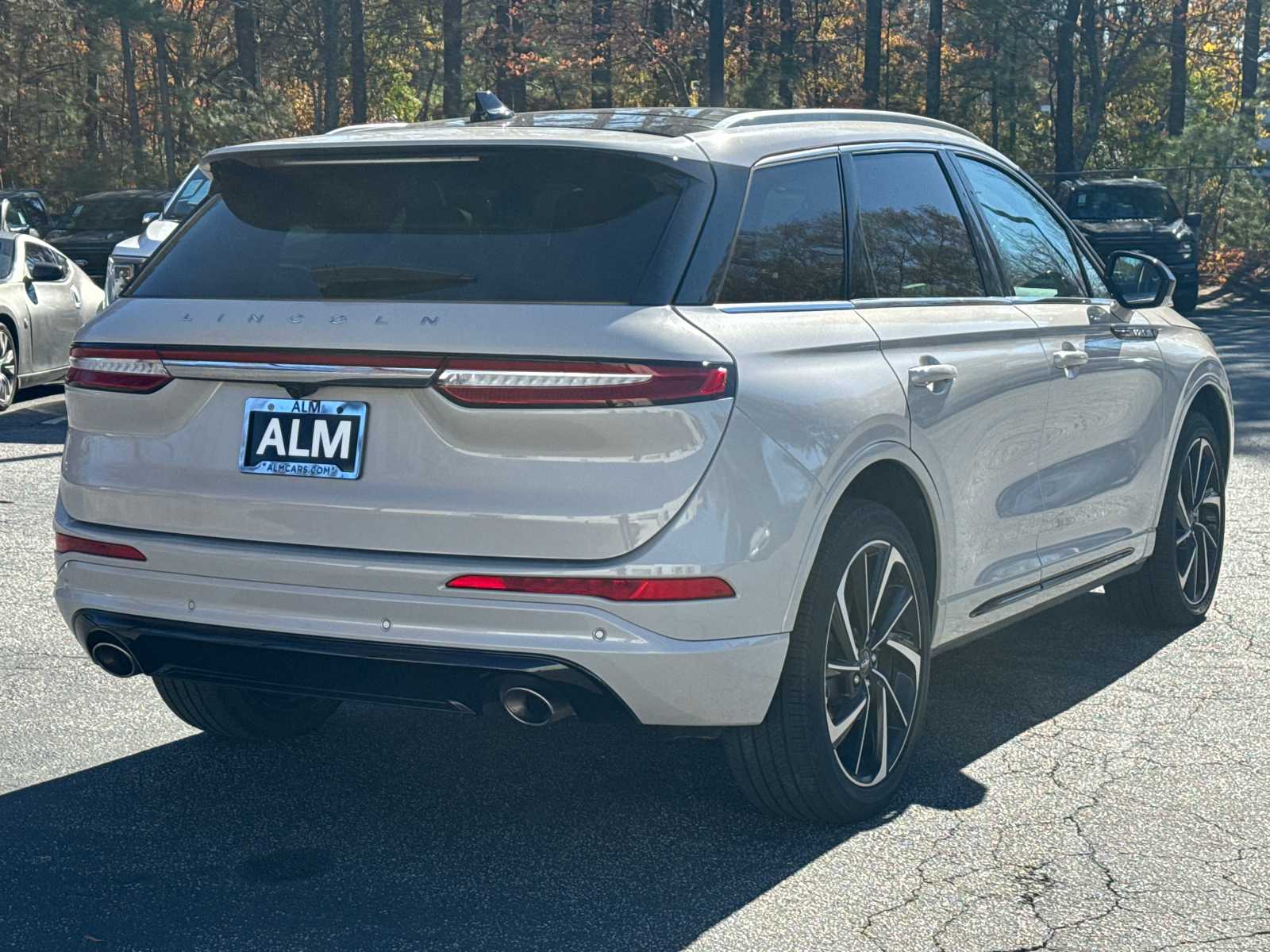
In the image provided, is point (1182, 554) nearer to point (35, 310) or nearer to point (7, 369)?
point (7, 369)

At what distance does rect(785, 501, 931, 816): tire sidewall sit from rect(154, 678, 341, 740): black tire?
157cm

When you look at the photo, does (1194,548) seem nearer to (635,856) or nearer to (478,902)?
(635,856)

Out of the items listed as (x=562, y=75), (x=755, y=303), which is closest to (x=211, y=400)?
(x=755, y=303)

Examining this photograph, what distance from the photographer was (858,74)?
1730 inches

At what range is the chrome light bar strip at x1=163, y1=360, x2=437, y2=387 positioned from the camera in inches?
140

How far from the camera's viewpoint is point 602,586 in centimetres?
347

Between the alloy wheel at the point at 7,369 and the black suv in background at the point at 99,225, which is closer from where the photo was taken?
the alloy wheel at the point at 7,369

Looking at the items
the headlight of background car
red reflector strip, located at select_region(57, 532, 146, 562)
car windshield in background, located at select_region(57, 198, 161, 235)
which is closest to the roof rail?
red reflector strip, located at select_region(57, 532, 146, 562)

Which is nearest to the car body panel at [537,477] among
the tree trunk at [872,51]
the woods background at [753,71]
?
the woods background at [753,71]

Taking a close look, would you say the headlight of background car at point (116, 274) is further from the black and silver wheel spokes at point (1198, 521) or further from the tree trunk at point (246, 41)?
the tree trunk at point (246, 41)

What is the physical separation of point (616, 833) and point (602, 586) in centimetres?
92

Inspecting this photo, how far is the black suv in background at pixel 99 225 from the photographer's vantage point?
82.3ft

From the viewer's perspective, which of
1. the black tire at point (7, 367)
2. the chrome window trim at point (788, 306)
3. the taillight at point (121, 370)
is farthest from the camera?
the black tire at point (7, 367)

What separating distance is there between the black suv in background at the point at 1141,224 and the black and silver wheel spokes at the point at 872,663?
61.8ft
